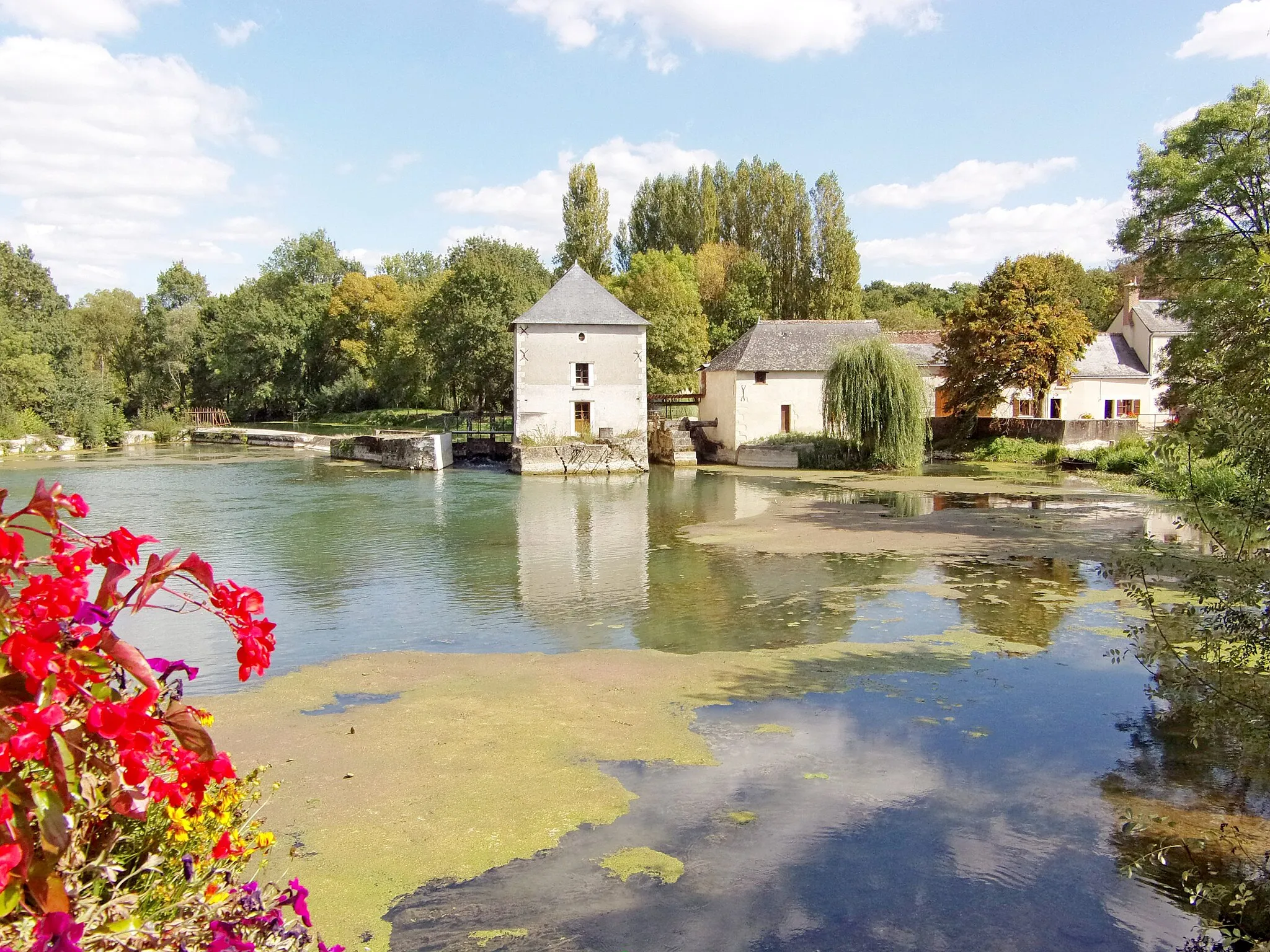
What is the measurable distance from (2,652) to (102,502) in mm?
24196

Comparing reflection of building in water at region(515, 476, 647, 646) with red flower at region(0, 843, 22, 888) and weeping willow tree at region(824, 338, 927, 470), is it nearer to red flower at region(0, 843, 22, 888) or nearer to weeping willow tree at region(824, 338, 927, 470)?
weeping willow tree at region(824, 338, 927, 470)

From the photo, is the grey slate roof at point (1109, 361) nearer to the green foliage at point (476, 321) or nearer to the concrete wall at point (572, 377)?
the concrete wall at point (572, 377)

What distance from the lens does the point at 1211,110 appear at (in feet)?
68.1

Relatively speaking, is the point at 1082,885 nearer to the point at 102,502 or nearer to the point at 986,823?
the point at 986,823

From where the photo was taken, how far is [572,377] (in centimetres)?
3441

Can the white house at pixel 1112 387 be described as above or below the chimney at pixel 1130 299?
below

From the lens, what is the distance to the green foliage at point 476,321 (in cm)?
4409

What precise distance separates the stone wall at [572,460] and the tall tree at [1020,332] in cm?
1245

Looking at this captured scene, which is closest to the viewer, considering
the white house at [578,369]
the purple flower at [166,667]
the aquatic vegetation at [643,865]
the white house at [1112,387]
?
the purple flower at [166,667]

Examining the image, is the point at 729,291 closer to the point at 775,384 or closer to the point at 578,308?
the point at 775,384

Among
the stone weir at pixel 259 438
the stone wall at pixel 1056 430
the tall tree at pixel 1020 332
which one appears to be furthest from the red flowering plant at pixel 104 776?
the stone weir at pixel 259 438

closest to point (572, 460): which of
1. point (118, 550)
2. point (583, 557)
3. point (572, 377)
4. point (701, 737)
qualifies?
point (572, 377)

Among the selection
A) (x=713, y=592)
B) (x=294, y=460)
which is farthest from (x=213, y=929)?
(x=294, y=460)

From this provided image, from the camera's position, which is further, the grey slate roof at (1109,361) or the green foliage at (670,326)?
the green foliage at (670,326)
